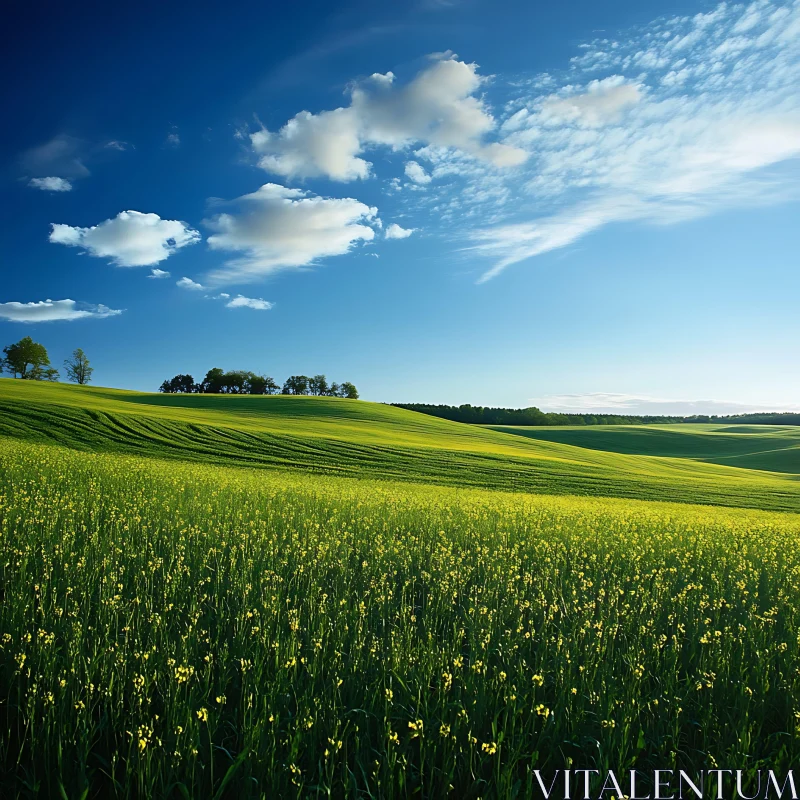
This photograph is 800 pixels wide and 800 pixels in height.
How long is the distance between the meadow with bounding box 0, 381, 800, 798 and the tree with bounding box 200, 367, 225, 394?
11197 centimetres

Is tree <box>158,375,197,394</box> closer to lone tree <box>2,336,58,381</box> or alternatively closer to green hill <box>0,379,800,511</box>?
lone tree <box>2,336,58,381</box>

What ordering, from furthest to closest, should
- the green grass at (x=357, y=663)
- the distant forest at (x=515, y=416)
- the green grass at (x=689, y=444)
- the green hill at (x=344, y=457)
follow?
the distant forest at (x=515, y=416) < the green grass at (x=689, y=444) < the green hill at (x=344, y=457) < the green grass at (x=357, y=663)

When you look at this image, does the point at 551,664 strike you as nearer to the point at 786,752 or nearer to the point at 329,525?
the point at 786,752

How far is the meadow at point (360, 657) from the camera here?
299cm

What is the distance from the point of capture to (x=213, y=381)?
115875mm

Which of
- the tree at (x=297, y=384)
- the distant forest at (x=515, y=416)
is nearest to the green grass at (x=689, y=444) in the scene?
the distant forest at (x=515, y=416)

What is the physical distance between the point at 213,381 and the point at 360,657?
393 ft

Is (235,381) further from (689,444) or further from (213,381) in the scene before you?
(689,444)

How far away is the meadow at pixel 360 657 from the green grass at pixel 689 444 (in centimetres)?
6579

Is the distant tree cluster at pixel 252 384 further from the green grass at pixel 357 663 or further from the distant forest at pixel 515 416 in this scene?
the green grass at pixel 357 663

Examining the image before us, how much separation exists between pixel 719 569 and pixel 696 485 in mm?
29380

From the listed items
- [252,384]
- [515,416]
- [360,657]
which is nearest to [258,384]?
→ [252,384]

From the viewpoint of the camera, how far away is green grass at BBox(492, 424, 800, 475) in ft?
209

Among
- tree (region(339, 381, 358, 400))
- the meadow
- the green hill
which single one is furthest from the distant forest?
the meadow
